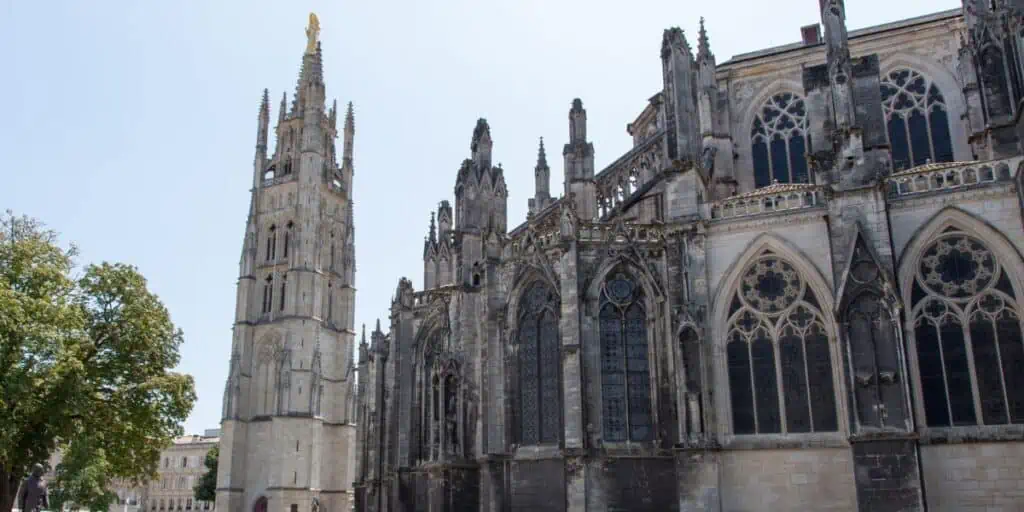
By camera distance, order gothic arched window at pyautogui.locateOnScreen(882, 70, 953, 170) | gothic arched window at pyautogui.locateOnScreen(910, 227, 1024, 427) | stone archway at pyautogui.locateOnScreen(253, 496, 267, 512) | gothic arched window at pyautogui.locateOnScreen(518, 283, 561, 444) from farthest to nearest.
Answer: stone archway at pyautogui.locateOnScreen(253, 496, 267, 512), gothic arched window at pyautogui.locateOnScreen(882, 70, 953, 170), gothic arched window at pyautogui.locateOnScreen(518, 283, 561, 444), gothic arched window at pyautogui.locateOnScreen(910, 227, 1024, 427)

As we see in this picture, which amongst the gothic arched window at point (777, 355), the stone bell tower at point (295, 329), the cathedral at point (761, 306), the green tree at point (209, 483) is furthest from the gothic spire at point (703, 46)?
the green tree at point (209, 483)

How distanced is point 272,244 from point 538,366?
37.4 m

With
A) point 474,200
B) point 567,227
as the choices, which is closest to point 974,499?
point 567,227

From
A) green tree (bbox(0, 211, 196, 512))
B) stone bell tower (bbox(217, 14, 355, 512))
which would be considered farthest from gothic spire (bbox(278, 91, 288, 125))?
green tree (bbox(0, 211, 196, 512))

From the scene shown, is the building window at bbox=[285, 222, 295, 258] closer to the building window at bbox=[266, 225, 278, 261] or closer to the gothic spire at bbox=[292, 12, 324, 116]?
the building window at bbox=[266, 225, 278, 261]

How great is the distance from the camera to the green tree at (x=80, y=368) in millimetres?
24141

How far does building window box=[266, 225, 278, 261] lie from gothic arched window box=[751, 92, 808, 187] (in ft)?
118

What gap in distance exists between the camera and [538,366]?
23641 mm

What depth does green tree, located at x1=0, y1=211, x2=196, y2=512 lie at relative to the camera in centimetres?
2414

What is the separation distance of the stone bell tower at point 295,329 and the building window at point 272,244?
9cm

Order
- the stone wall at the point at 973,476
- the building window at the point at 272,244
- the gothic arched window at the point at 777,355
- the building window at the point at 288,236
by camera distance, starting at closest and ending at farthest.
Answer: the stone wall at the point at 973,476, the gothic arched window at the point at 777,355, the building window at the point at 288,236, the building window at the point at 272,244

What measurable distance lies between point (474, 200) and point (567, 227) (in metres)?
Result: 6.09

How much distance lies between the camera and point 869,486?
18672 mm

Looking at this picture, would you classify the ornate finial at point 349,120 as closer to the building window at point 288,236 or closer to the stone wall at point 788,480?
the building window at point 288,236
